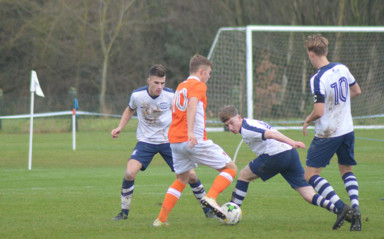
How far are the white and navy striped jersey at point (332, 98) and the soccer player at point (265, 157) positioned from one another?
0.45 meters

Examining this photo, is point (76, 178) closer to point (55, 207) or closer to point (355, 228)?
point (55, 207)

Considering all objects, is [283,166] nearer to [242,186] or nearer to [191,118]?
[242,186]

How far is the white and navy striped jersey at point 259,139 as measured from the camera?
6.83m

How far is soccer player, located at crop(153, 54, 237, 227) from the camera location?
22.0 ft

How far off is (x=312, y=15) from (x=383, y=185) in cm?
2476

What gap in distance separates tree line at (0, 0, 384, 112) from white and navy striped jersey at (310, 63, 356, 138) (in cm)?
2478

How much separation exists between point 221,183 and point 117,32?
3024 cm

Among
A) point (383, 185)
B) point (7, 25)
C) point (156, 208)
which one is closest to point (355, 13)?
point (7, 25)

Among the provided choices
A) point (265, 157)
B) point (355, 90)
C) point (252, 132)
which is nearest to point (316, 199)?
point (265, 157)

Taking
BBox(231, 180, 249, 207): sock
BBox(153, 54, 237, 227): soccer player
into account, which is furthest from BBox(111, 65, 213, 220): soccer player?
BBox(153, 54, 237, 227): soccer player

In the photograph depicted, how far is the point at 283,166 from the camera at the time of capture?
7.05 metres

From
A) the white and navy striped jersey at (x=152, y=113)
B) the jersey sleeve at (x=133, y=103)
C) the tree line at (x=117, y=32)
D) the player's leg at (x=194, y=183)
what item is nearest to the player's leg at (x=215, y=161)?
the player's leg at (x=194, y=183)

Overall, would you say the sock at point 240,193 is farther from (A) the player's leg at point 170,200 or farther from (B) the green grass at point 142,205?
(A) the player's leg at point 170,200

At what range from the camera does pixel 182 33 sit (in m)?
42.3
